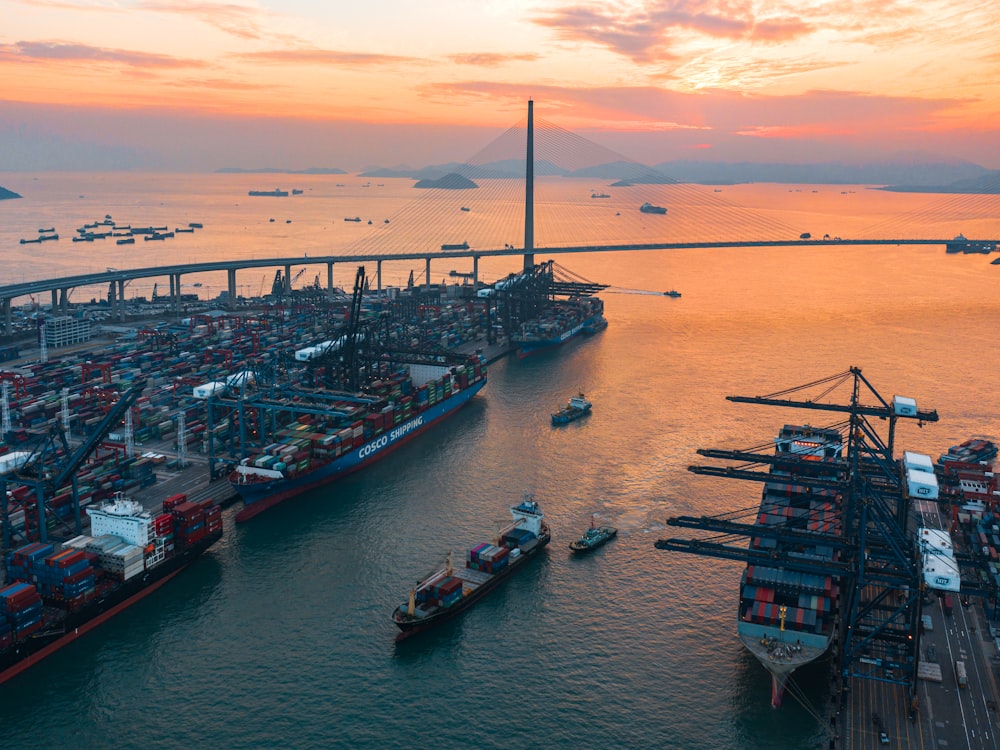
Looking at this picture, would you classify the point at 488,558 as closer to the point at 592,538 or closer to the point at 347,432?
the point at 592,538

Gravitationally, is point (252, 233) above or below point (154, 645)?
above

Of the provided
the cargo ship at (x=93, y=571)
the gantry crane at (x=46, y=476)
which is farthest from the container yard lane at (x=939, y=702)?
the gantry crane at (x=46, y=476)

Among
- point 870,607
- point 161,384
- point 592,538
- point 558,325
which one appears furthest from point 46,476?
point 558,325

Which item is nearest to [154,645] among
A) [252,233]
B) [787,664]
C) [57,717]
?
[57,717]

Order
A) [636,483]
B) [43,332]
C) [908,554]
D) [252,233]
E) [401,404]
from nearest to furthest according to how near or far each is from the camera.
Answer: [908,554]
[636,483]
[401,404]
[43,332]
[252,233]

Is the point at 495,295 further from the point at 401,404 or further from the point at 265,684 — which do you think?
the point at 265,684

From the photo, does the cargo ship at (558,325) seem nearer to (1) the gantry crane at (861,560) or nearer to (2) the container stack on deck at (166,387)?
(2) the container stack on deck at (166,387)
